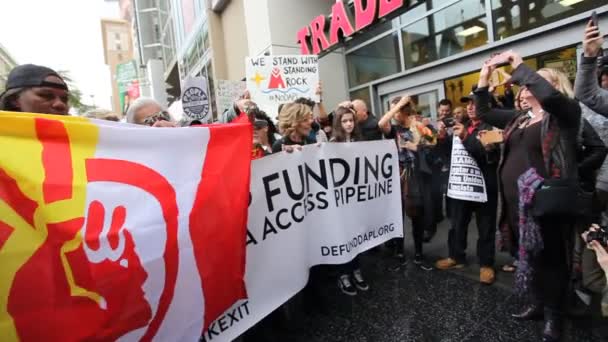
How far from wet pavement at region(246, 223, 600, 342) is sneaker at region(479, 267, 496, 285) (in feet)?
0.17

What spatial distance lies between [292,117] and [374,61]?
5.54 m

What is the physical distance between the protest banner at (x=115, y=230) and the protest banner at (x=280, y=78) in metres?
3.80

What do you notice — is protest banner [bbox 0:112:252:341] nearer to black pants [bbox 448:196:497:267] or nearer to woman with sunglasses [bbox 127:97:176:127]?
woman with sunglasses [bbox 127:97:176:127]

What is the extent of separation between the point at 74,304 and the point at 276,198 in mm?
1313

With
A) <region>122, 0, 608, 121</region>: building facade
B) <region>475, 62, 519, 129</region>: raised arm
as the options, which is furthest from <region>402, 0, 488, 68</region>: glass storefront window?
<region>475, 62, 519, 129</region>: raised arm

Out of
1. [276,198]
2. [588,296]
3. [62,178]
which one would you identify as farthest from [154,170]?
[588,296]

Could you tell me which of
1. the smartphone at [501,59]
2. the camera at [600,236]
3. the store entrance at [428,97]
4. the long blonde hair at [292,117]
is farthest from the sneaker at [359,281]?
the store entrance at [428,97]

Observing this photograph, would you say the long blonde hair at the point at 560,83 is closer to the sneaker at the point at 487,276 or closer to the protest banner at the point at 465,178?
the protest banner at the point at 465,178

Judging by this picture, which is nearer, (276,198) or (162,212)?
(162,212)

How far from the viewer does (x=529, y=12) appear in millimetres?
5059

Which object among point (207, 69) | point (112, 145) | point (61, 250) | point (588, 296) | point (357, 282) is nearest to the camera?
point (61, 250)

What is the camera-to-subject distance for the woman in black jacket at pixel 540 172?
6.84ft

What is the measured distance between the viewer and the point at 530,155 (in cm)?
235

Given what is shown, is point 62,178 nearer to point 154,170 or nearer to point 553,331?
point 154,170
